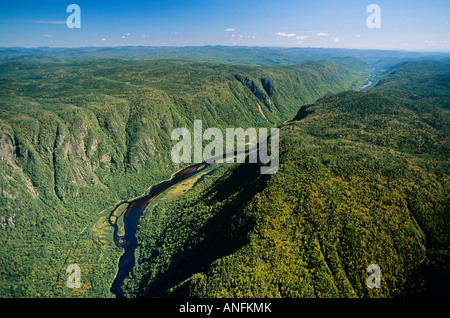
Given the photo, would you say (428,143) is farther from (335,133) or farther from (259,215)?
(259,215)

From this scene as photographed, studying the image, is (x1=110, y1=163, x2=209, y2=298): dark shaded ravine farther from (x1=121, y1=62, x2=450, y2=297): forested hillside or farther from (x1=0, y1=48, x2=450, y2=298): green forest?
(x1=121, y1=62, x2=450, y2=297): forested hillside

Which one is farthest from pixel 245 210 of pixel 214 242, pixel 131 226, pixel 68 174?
pixel 68 174

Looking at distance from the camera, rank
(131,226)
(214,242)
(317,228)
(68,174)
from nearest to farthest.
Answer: (317,228) < (214,242) < (131,226) < (68,174)

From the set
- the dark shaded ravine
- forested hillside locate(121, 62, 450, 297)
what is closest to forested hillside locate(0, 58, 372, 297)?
the dark shaded ravine

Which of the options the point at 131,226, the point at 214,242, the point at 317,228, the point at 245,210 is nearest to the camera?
the point at 317,228

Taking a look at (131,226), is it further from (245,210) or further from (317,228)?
(317,228)
